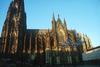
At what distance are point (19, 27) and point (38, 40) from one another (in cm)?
834

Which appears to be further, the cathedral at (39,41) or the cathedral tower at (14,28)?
the cathedral at (39,41)

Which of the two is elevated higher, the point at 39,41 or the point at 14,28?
the point at 14,28

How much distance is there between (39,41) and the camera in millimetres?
56438

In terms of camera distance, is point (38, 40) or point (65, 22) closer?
point (38, 40)

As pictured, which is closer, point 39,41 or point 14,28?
point 14,28

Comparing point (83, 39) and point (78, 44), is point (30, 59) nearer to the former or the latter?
point (78, 44)

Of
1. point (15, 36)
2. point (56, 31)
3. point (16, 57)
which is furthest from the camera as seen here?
→ point (56, 31)

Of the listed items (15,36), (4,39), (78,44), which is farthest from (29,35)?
(78,44)

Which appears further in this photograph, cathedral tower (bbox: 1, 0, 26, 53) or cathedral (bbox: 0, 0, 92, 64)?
cathedral (bbox: 0, 0, 92, 64)

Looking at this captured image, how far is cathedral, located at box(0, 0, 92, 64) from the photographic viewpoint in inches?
2080

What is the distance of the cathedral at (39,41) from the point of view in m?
52.8

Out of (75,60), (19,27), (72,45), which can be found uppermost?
(19,27)

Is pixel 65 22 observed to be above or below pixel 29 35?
above

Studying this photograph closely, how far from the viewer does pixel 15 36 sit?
54.3 meters
